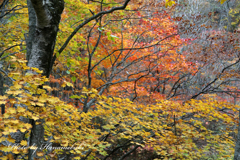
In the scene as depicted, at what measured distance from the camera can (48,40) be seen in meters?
1.89

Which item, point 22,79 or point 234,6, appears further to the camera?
point 234,6

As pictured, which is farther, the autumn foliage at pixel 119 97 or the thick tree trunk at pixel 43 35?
the autumn foliage at pixel 119 97

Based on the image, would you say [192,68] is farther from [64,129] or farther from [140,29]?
[64,129]

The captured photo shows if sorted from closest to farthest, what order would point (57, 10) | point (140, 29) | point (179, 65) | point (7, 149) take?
point (7, 149), point (57, 10), point (140, 29), point (179, 65)

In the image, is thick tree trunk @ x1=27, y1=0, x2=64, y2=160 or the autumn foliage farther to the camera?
the autumn foliage

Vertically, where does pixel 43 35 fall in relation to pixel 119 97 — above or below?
above

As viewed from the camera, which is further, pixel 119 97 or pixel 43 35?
pixel 119 97

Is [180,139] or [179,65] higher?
[179,65]

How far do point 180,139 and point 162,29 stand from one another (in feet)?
17.7

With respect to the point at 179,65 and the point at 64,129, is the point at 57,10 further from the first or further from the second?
the point at 179,65

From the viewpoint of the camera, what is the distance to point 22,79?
1.73 meters

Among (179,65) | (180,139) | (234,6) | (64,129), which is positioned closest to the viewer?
(64,129)

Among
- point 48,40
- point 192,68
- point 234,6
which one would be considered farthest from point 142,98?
point 234,6

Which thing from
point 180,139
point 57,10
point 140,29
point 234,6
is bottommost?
point 180,139
